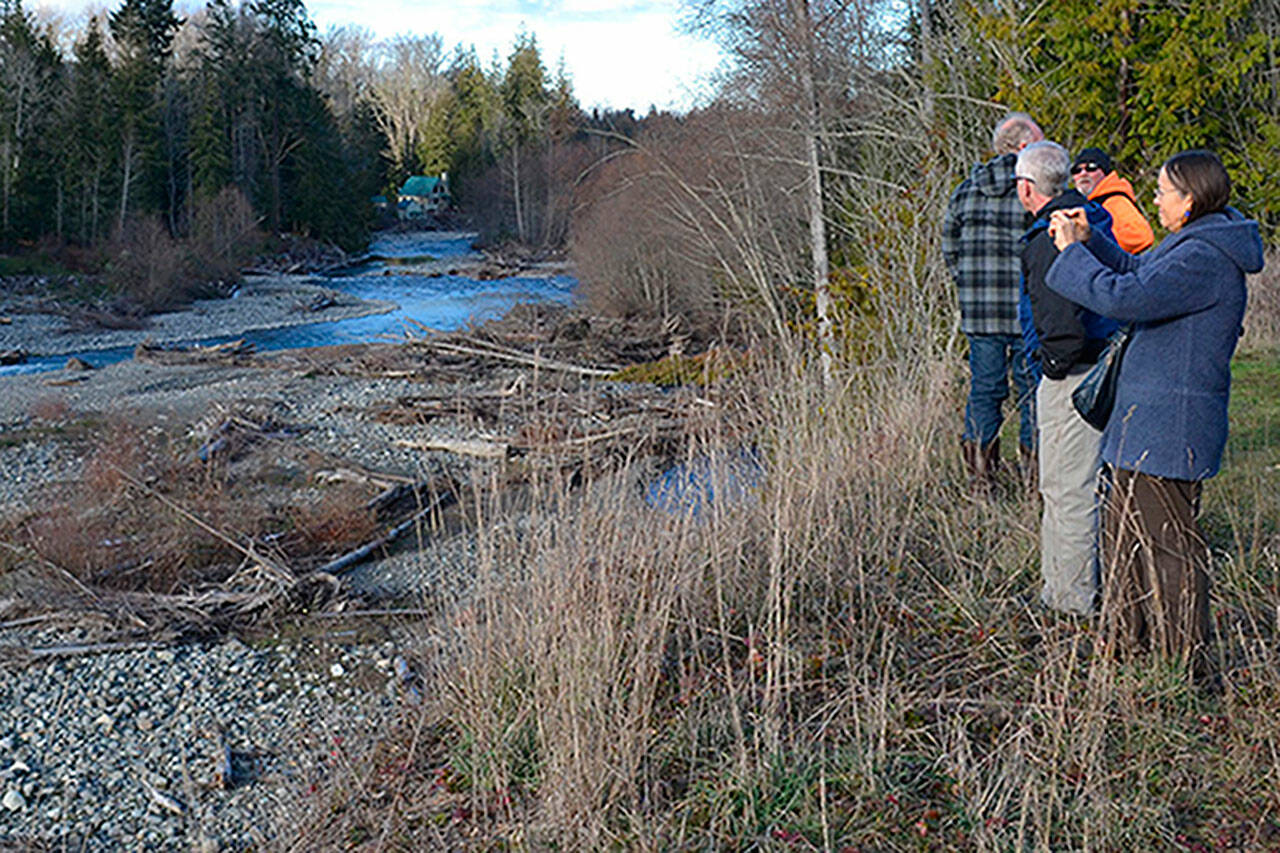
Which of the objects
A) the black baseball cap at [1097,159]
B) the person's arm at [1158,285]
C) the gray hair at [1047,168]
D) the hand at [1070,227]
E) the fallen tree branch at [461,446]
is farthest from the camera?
the fallen tree branch at [461,446]

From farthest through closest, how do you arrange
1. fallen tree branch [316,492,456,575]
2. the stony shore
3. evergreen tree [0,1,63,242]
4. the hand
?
evergreen tree [0,1,63,242] < fallen tree branch [316,492,456,575] < the stony shore < the hand

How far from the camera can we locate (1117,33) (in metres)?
12.1

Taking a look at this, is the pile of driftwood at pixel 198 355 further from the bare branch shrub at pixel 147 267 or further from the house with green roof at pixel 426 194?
the house with green roof at pixel 426 194

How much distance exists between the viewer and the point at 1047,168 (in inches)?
168

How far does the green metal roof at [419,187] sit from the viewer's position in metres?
77.9

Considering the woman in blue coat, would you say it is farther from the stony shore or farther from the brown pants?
the stony shore

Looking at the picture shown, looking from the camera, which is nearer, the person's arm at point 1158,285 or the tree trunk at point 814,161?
the person's arm at point 1158,285

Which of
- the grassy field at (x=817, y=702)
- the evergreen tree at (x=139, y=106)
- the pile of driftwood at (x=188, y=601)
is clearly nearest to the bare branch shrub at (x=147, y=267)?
the evergreen tree at (x=139, y=106)

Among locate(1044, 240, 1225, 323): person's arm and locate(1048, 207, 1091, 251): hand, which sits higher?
locate(1048, 207, 1091, 251): hand

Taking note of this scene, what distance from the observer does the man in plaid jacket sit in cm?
577

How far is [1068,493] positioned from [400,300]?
108 ft

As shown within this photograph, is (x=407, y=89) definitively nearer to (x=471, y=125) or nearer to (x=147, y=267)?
(x=471, y=125)

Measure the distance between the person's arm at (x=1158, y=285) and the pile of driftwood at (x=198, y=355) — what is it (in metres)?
20.8

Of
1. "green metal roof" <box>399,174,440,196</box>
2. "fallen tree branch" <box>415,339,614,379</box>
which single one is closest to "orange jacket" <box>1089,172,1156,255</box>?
"fallen tree branch" <box>415,339,614,379</box>
